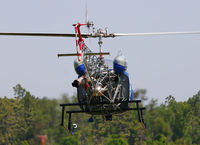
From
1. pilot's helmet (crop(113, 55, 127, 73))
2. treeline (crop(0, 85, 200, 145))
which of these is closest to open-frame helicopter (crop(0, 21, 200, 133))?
pilot's helmet (crop(113, 55, 127, 73))

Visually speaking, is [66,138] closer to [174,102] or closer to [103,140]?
[103,140]

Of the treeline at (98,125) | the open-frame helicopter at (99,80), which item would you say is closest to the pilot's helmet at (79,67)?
the open-frame helicopter at (99,80)

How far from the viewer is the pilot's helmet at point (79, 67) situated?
19.9 meters

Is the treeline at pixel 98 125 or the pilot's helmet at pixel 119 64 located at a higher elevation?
the treeline at pixel 98 125

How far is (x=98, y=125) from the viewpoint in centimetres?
5753

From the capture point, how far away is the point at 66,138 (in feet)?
171

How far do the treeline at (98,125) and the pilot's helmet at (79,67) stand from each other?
57.4 feet

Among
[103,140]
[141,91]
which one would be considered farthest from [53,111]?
[103,140]

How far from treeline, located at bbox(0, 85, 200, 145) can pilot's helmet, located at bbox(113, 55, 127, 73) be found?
17.1m

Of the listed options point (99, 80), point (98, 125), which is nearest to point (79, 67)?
point (99, 80)

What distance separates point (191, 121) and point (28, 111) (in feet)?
56.2

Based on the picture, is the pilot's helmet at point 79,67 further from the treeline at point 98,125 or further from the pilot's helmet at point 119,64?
the treeline at point 98,125

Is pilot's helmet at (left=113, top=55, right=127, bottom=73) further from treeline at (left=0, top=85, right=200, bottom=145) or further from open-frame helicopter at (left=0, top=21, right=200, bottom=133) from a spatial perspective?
treeline at (left=0, top=85, right=200, bottom=145)

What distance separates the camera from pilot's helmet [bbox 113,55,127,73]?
20.0 metres
